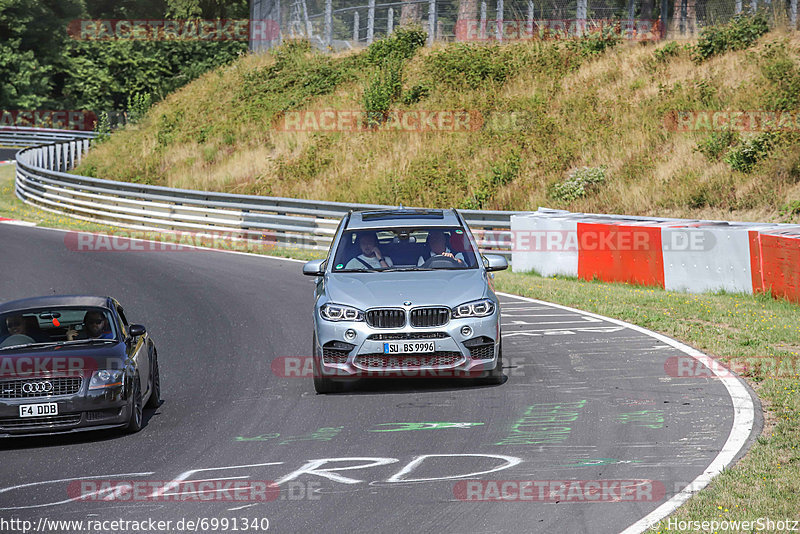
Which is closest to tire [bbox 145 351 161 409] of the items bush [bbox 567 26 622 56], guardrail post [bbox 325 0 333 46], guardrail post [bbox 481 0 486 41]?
bush [bbox 567 26 622 56]

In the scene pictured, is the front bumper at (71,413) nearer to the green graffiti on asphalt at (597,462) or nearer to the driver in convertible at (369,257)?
the driver in convertible at (369,257)

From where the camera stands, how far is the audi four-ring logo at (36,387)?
923 cm

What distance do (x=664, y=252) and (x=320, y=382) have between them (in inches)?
359

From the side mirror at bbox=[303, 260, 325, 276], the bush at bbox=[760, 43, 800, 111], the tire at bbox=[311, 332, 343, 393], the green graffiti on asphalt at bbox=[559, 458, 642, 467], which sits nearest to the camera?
the green graffiti on asphalt at bbox=[559, 458, 642, 467]

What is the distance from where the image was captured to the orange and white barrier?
1619 centimetres

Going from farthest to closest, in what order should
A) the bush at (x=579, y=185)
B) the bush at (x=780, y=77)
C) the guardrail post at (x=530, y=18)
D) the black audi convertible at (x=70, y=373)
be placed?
1. the guardrail post at (x=530, y=18)
2. the bush at (x=579, y=185)
3. the bush at (x=780, y=77)
4. the black audi convertible at (x=70, y=373)

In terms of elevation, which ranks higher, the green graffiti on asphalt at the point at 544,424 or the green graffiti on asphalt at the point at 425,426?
the green graffiti on asphalt at the point at 544,424

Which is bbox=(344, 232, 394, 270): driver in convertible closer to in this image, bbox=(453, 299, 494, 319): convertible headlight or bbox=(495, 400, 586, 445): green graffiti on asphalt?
bbox=(453, 299, 494, 319): convertible headlight

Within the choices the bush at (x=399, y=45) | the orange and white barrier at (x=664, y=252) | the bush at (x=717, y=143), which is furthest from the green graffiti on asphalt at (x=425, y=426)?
the bush at (x=399, y=45)

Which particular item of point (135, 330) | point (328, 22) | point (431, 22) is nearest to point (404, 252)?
point (135, 330)

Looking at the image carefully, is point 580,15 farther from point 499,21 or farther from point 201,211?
point 201,211

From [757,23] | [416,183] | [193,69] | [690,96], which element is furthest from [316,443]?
[193,69]

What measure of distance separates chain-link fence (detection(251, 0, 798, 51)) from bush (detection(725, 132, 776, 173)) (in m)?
7.55

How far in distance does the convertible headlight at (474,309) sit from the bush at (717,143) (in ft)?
63.5
